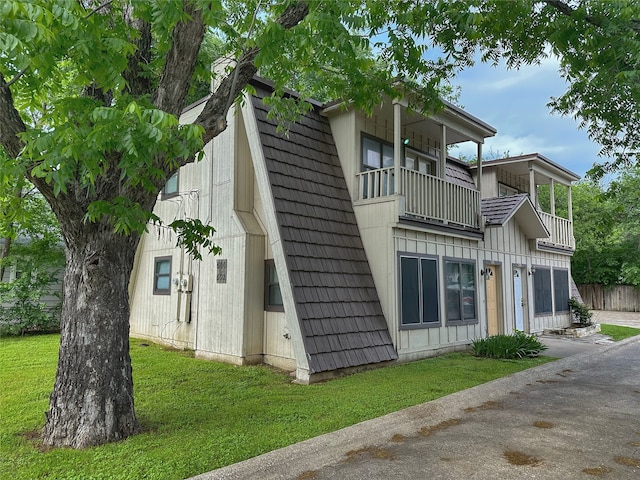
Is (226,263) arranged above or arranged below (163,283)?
above

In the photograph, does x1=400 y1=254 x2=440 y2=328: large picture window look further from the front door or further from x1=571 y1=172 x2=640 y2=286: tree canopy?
x1=571 y1=172 x2=640 y2=286: tree canopy

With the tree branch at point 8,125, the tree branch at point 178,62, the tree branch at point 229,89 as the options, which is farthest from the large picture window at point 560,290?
the tree branch at point 8,125

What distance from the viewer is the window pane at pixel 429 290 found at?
9172 millimetres

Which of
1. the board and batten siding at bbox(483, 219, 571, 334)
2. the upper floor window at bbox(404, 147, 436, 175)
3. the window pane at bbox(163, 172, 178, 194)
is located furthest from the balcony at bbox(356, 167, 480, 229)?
the window pane at bbox(163, 172, 178, 194)

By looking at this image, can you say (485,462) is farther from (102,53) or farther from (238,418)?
(102,53)

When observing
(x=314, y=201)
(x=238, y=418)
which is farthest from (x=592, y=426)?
(x=314, y=201)

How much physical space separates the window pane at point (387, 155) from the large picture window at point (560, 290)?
783 cm

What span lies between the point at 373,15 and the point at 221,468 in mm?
5789

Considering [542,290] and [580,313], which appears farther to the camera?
[580,313]

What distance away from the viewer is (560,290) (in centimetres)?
1463

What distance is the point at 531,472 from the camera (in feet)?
12.4

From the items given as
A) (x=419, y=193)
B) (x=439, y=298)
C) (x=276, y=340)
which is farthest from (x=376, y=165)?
(x=276, y=340)

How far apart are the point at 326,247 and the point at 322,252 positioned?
0.20m

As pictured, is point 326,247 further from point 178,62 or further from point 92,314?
point 92,314
